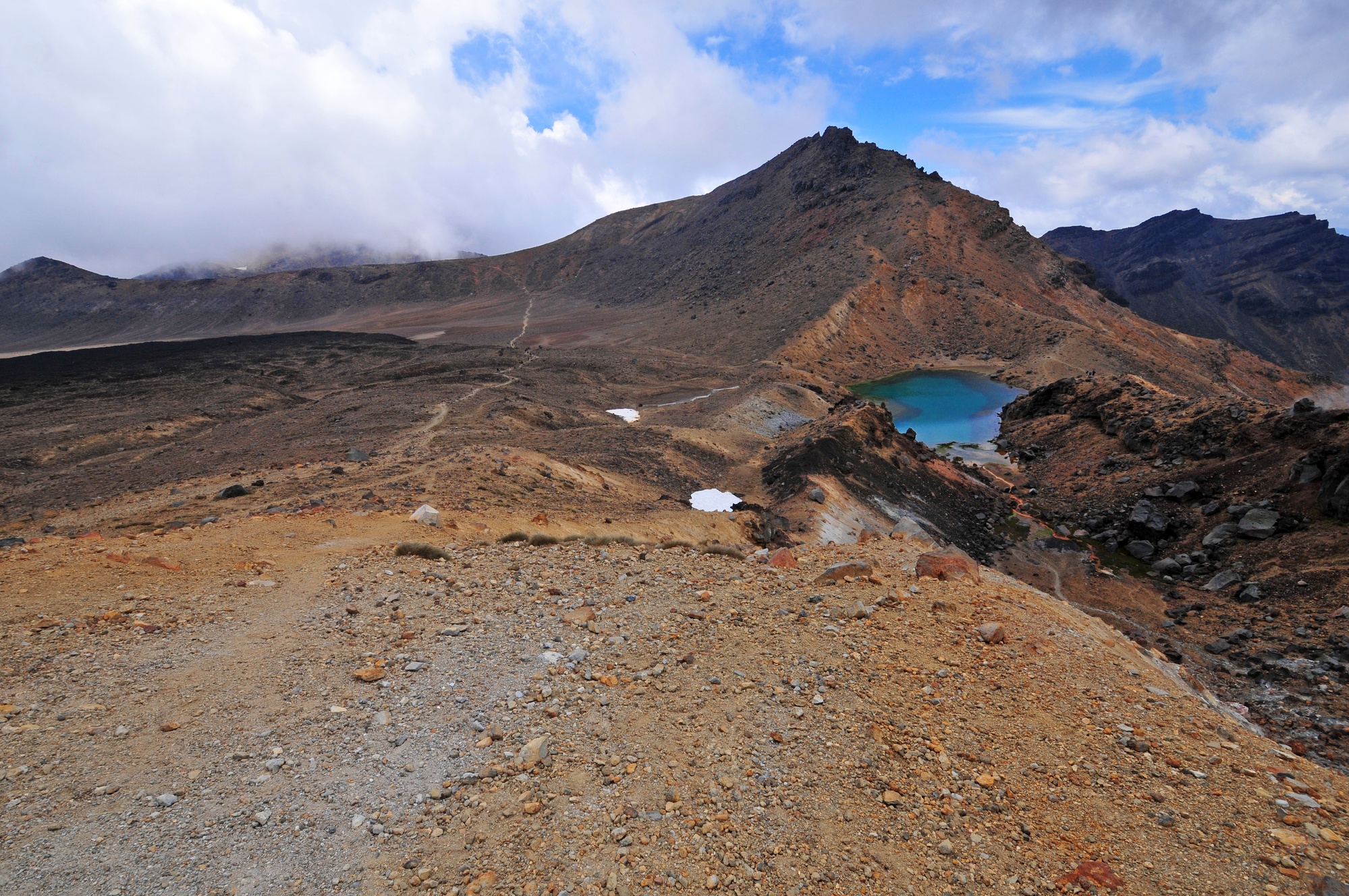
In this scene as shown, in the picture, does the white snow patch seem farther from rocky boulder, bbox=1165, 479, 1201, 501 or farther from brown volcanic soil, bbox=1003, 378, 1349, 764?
rocky boulder, bbox=1165, 479, 1201, 501

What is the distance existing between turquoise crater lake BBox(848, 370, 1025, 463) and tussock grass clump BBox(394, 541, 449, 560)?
31671 millimetres

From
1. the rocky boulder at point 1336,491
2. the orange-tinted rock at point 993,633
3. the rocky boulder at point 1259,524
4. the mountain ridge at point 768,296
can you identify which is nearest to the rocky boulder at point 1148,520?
the rocky boulder at point 1259,524

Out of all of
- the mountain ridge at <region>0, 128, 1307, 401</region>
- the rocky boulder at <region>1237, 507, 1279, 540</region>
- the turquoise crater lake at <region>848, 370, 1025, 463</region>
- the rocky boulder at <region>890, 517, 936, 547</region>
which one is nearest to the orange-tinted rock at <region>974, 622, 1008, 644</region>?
the rocky boulder at <region>890, 517, 936, 547</region>

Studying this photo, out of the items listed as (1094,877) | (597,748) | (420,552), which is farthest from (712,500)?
(1094,877)

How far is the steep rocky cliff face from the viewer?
124m

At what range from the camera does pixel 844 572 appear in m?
9.61

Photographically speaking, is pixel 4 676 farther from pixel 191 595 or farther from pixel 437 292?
pixel 437 292

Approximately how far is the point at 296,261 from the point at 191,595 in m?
202

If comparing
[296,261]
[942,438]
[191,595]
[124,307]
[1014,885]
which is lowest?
[942,438]

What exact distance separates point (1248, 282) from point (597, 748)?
19286 cm

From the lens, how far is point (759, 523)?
60.0 ft

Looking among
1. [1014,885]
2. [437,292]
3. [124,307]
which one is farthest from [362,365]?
[124,307]

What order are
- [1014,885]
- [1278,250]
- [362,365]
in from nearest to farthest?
[1014,885]
[362,365]
[1278,250]

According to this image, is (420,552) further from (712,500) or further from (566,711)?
(712,500)
